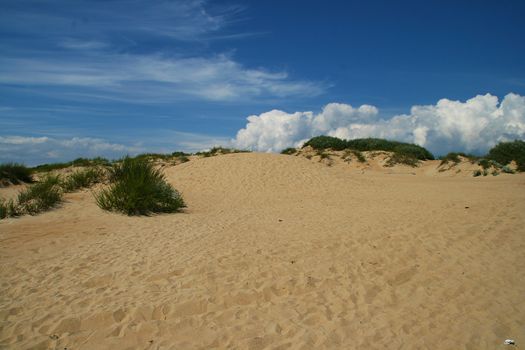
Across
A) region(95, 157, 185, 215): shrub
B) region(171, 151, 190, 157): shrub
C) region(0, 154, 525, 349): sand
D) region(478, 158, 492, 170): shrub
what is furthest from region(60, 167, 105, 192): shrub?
region(478, 158, 492, 170): shrub

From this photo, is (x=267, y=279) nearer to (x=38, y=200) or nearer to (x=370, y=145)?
(x=38, y=200)

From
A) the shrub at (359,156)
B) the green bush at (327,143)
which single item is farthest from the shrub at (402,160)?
the green bush at (327,143)

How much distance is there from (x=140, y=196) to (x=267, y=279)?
6212mm

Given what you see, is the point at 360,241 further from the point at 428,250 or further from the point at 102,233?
the point at 102,233

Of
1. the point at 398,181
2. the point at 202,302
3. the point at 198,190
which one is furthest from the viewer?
the point at 398,181

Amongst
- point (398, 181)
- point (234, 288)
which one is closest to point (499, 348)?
point (234, 288)

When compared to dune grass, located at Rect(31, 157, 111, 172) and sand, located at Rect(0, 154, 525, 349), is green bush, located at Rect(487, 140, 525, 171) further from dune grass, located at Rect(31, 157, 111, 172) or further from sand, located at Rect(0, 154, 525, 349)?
dune grass, located at Rect(31, 157, 111, 172)

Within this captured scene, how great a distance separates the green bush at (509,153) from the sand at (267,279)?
11045mm

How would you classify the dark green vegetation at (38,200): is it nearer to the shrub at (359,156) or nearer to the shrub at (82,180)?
the shrub at (82,180)

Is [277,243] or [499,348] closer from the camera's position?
[499,348]

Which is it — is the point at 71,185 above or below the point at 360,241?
above

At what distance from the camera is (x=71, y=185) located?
1546 cm

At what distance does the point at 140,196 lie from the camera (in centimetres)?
1085

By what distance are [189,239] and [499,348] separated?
18.2 feet
